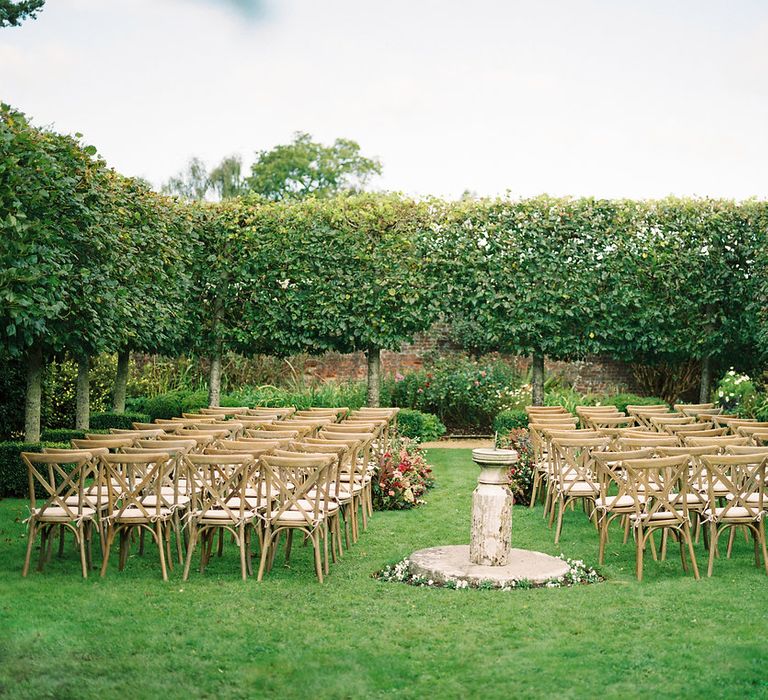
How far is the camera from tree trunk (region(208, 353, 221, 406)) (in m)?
17.6

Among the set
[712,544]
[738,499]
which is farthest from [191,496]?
[738,499]

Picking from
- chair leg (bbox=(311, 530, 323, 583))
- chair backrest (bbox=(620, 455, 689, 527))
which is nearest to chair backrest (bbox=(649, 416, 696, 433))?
chair backrest (bbox=(620, 455, 689, 527))

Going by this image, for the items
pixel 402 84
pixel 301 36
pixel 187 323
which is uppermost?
pixel 402 84

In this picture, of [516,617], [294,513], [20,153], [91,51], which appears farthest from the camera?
[91,51]

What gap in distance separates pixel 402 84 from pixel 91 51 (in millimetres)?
19379

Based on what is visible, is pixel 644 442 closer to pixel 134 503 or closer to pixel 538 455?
pixel 538 455

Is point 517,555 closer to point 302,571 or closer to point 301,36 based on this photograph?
point 302,571

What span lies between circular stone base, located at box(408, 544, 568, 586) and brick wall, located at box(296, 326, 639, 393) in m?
13.1

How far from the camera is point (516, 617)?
6422 mm

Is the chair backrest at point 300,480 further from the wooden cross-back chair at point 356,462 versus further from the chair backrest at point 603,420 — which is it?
the chair backrest at point 603,420

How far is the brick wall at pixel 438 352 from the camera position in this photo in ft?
70.4

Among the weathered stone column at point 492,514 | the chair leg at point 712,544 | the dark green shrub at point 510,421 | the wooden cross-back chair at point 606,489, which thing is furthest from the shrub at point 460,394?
the weathered stone column at point 492,514

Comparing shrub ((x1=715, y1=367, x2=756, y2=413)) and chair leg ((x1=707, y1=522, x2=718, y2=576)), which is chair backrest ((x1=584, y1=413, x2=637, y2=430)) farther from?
chair leg ((x1=707, y1=522, x2=718, y2=576))

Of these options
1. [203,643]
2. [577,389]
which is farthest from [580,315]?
[203,643]
